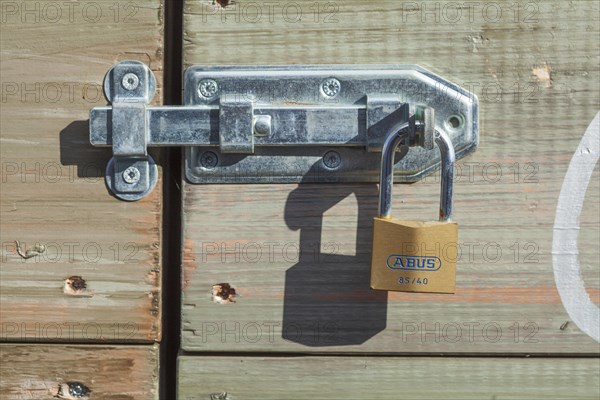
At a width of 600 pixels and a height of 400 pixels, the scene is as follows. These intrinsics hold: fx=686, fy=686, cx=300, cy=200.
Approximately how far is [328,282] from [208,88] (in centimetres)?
27

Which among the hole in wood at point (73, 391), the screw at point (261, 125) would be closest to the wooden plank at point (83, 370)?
the hole in wood at point (73, 391)

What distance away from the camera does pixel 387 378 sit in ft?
2.69

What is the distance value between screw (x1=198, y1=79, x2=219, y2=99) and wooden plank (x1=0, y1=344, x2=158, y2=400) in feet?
1.01

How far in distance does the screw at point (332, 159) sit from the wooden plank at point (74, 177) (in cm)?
20

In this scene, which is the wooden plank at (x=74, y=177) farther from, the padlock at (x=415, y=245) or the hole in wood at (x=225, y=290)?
the padlock at (x=415, y=245)

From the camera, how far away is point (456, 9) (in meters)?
0.81

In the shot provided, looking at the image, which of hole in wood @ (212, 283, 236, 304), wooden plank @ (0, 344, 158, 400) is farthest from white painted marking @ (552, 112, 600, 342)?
wooden plank @ (0, 344, 158, 400)

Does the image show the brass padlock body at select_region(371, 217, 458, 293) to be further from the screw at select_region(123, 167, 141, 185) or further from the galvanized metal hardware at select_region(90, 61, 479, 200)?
the screw at select_region(123, 167, 141, 185)

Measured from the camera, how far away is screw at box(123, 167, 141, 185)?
2.64ft

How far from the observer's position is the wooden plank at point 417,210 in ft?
2.64

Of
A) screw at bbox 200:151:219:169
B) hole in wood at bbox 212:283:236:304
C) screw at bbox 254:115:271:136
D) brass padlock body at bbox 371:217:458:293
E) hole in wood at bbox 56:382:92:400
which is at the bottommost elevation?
hole in wood at bbox 56:382:92:400

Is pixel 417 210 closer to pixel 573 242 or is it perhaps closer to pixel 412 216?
pixel 412 216

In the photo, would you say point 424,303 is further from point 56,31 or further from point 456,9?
point 56,31

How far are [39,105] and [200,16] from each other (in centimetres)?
22
